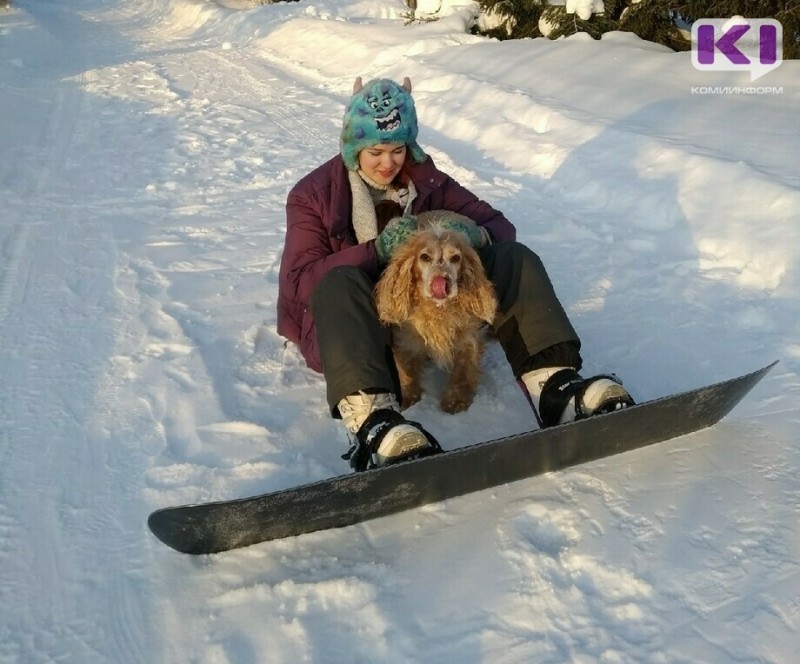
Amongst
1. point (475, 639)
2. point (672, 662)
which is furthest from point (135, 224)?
point (672, 662)

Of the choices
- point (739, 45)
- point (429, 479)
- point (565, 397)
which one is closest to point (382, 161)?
point (565, 397)

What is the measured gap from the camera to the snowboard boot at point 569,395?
252cm

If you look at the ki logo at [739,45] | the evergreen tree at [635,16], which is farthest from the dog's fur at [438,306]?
the evergreen tree at [635,16]

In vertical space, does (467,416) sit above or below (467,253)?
below

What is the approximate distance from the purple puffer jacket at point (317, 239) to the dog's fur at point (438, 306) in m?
0.23

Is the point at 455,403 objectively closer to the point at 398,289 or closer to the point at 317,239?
the point at 398,289

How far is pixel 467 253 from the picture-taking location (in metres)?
2.78

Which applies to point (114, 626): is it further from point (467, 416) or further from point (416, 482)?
point (467, 416)

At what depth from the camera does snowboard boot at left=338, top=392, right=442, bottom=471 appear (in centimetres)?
238

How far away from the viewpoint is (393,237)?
288 cm

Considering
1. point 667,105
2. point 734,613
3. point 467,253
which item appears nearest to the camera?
point 734,613

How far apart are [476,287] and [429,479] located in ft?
2.72

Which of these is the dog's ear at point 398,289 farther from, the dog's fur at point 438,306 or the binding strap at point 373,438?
the binding strap at point 373,438

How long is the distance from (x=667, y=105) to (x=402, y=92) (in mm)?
4168
